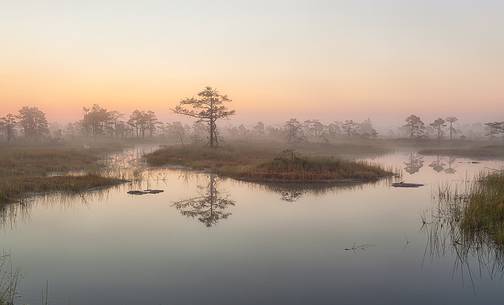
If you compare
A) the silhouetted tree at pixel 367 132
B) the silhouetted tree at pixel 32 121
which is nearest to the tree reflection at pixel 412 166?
the silhouetted tree at pixel 367 132

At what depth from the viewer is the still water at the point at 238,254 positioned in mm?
8133

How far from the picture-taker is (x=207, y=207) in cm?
1728

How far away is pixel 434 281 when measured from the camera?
882 centimetres

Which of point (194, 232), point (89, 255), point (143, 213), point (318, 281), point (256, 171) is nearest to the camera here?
point (318, 281)

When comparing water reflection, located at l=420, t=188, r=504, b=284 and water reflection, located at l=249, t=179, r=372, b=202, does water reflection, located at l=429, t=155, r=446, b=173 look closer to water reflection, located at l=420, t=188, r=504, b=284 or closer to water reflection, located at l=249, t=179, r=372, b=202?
water reflection, located at l=249, t=179, r=372, b=202

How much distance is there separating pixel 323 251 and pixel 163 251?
415 cm

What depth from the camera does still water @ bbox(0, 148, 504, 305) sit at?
8133 mm

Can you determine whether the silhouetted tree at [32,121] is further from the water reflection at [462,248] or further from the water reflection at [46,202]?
the water reflection at [462,248]

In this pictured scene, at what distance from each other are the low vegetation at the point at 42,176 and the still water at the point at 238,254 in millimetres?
2115

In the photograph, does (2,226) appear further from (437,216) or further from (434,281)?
(437,216)

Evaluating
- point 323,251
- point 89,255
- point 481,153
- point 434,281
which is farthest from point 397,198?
point 481,153

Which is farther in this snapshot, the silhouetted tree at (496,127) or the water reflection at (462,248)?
the silhouetted tree at (496,127)

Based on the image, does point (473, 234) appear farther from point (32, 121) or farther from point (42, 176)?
point (32, 121)

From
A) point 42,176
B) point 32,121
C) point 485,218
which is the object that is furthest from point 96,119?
point 485,218
